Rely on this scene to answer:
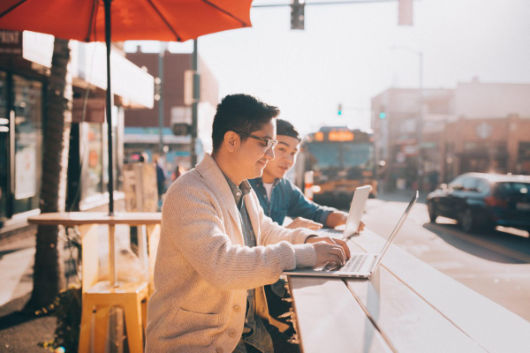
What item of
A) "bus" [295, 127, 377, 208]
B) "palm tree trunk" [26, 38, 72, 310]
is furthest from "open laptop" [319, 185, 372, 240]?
"bus" [295, 127, 377, 208]

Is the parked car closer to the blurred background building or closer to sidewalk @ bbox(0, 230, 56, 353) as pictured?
the blurred background building

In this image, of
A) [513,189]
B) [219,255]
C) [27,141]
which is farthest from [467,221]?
[219,255]

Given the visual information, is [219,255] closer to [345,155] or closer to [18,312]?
[18,312]

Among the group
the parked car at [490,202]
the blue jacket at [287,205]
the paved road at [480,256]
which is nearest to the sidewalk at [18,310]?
the blue jacket at [287,205]

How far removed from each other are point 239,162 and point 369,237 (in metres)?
1.57

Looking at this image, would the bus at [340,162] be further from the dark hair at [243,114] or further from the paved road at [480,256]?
the dark hair at [243,114]

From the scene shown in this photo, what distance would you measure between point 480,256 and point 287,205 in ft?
21.8

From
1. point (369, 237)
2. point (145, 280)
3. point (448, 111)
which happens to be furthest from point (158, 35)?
point (448, 111)

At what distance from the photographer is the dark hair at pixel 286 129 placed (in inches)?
Answer: 142

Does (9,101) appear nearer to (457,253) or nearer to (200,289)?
(200,289)

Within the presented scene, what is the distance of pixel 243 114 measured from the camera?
1935 millimetres

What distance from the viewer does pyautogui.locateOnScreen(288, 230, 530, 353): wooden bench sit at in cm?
124

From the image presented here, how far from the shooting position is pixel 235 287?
1617 mm

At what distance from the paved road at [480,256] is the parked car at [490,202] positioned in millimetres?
410
